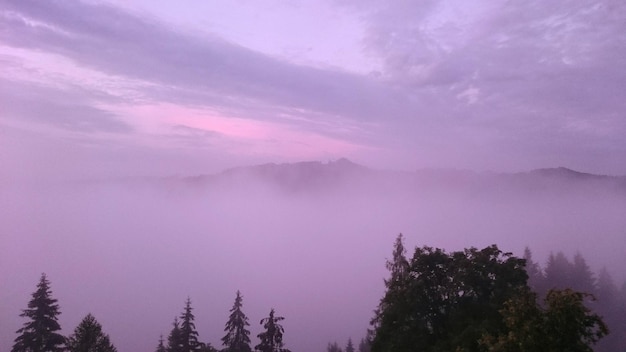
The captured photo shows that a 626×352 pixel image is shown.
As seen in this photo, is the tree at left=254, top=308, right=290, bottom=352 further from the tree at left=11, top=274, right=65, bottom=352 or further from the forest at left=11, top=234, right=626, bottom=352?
the tree at left=11, top=274, right=65, bottom=352

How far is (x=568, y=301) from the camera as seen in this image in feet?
46.0

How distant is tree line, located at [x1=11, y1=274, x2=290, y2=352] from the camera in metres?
26.2

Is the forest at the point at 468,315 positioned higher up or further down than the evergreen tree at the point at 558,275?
further down

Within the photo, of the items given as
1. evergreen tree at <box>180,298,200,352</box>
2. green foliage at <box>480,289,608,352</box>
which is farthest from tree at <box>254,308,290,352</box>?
green foliage at <box>480,289,608,352</box>

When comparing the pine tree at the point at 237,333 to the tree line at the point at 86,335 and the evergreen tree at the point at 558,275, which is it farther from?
the evergreen tree at the point at 558,275

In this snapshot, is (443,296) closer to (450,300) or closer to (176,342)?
(450,300)

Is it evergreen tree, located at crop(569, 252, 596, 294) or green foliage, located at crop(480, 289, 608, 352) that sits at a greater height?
evergreen tree, located at crop(569, 252, 596, 294)

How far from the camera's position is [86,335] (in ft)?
85.1

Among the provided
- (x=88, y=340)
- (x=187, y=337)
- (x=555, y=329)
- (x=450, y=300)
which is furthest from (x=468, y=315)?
(x=187, y=337)

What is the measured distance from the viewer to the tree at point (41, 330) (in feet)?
105

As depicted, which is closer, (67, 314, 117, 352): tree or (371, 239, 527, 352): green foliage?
(371, 239, 527, 352): green foliage

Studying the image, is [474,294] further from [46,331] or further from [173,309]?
[173,309]

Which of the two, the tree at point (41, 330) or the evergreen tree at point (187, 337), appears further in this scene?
the evergreen tree at point (187, 337)

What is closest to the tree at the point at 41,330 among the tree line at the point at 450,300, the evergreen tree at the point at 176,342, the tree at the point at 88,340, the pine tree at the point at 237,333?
the tree at the point at 88,340
